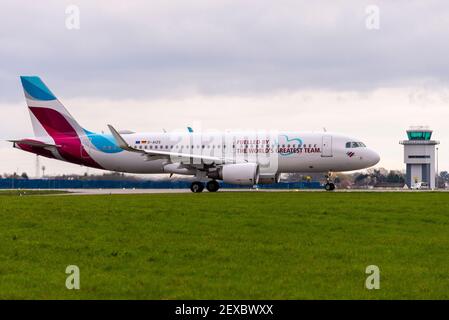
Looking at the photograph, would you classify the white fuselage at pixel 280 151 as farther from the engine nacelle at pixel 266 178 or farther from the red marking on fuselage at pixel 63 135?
the red marking on fuselage at pixel 63 135

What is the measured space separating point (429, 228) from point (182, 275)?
1080cm

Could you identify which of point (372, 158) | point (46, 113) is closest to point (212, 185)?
point (372, 158)

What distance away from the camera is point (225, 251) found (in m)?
18.1

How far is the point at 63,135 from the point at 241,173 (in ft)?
55.0

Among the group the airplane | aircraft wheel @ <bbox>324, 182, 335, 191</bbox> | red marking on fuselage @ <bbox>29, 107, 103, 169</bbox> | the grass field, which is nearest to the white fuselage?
the airplane

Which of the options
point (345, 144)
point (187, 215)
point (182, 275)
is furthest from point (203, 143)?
point (182, 275)

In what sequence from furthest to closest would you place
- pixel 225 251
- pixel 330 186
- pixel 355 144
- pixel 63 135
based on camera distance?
pixel 63 135
pixel 330 186
pixel 355 144
pixel 225 251

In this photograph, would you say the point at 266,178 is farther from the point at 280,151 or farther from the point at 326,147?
the point at 326,147

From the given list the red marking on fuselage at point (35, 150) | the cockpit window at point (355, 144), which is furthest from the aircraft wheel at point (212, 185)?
the red marking on fuselage at point (35, 150)

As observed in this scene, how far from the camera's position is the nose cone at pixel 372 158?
50469mm

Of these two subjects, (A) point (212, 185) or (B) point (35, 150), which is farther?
(B) point (35, 150)

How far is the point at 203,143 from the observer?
52.1 meters

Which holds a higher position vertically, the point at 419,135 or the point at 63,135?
the point at 419,135
